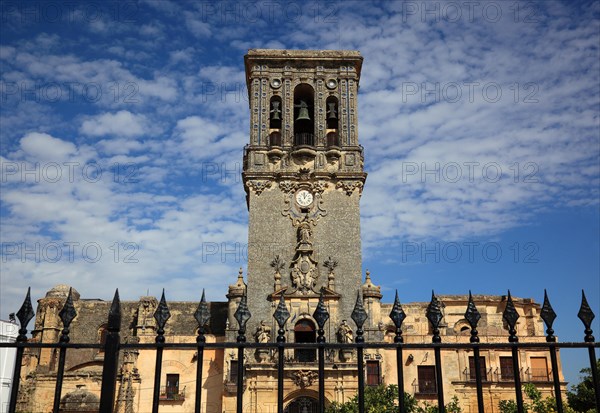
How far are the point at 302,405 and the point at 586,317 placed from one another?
65.6ft

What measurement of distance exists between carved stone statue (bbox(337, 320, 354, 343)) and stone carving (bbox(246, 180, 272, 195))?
699cm

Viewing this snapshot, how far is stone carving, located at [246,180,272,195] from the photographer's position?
25784 millimetres

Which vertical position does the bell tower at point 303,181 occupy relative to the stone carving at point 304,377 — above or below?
above

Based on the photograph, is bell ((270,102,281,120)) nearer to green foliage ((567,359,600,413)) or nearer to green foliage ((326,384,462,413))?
green foliage ((326,384,462,413))

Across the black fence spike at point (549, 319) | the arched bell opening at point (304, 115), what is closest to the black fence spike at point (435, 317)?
the black fence spike at point (549, 319)

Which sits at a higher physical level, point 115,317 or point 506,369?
point 506,369

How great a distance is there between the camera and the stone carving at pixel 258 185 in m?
25.8

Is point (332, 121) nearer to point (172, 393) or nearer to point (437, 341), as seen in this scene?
point (172, 393)

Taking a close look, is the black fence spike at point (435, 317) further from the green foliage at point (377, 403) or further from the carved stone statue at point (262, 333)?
the carved stone statue at point (262, 333)

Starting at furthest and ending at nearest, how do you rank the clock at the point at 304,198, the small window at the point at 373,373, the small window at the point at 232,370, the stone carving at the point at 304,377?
the clock at the point at 304,198 < the small window at the point at 232,370 < the small window at the point at 373,373 < the stone carving at the point at 304,377


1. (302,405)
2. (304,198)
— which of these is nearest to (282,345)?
(302,405)

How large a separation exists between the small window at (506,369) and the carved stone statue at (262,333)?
37.4 ft

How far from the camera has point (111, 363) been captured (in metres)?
4.63

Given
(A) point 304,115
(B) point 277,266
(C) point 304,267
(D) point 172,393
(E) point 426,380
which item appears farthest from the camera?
(A) point 304,115
